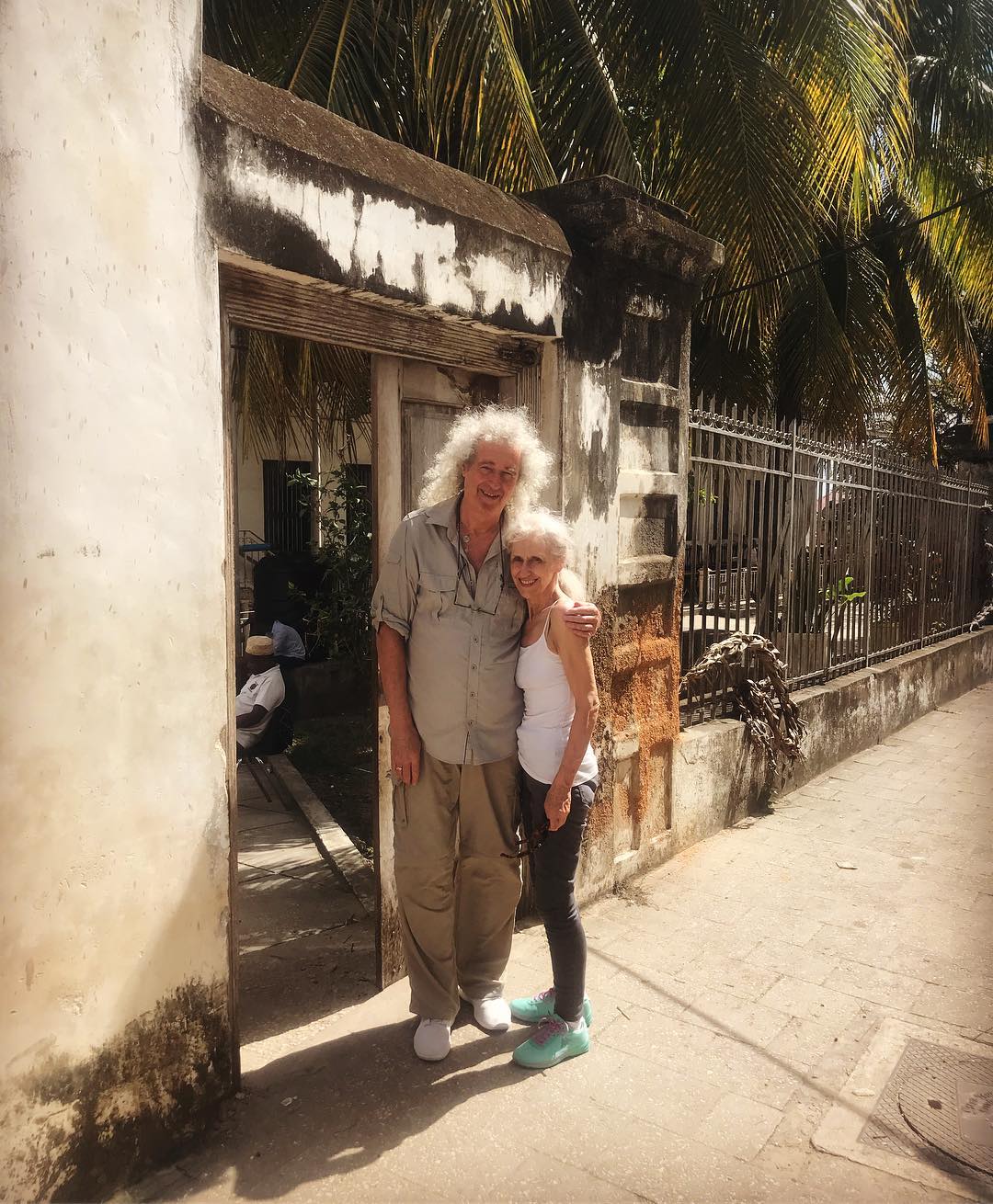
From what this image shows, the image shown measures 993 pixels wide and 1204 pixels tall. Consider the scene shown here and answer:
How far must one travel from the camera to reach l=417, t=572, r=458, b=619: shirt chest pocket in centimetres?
312

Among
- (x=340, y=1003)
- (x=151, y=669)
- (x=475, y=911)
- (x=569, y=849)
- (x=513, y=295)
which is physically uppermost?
(x=513, y=295)

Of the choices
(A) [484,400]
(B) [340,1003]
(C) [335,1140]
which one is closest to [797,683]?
(A) [484,400]

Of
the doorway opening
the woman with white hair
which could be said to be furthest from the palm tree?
the woman with white hair

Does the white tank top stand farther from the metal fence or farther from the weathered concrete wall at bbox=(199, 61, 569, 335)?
the metal fence

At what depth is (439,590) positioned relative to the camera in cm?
312

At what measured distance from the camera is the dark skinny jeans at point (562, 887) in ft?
10.0

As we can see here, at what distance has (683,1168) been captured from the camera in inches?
104

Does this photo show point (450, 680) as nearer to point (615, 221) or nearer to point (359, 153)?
point (359, 153)

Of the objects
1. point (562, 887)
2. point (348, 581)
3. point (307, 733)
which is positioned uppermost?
point (348, 581)

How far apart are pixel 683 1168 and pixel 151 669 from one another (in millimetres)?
1981

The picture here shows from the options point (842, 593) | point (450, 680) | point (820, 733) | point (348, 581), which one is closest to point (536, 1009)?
point (450, 680)

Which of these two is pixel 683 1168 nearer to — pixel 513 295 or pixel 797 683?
pixel 513 295

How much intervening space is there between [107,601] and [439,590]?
1061 millimetres

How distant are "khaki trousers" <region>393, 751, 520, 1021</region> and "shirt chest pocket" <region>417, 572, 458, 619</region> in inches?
19.0
